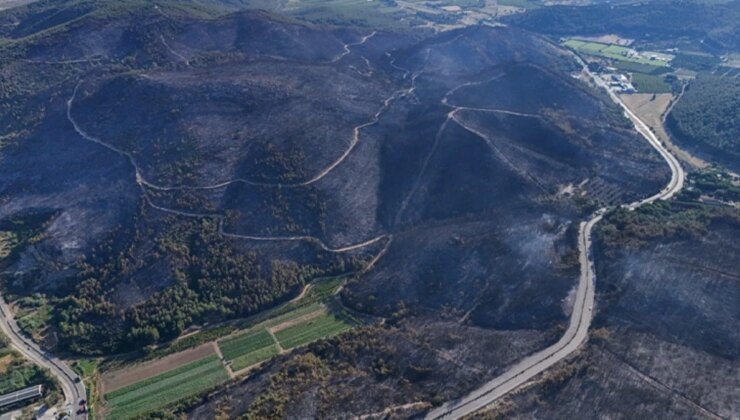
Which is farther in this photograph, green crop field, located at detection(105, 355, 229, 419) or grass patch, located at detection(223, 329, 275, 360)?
grass patch, located at detection(223, 329, 275, 360)

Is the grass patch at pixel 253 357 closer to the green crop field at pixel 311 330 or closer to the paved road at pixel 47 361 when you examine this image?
the green crop field at pixel 311 330

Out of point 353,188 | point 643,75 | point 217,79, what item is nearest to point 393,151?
point 353,188

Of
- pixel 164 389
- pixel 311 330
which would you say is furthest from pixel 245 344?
pixel 164 389

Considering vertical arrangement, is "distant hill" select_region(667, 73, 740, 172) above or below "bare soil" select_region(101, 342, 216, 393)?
above

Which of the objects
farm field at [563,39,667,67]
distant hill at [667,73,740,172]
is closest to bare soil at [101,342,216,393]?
distant hill at [667,73,740,172]

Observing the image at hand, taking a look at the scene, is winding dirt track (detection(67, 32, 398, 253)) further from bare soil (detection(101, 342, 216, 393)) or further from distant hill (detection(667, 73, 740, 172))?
distant hill (detection(667, 73, 740, 172))

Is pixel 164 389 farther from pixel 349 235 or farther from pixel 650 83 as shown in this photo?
pixel 650 83
